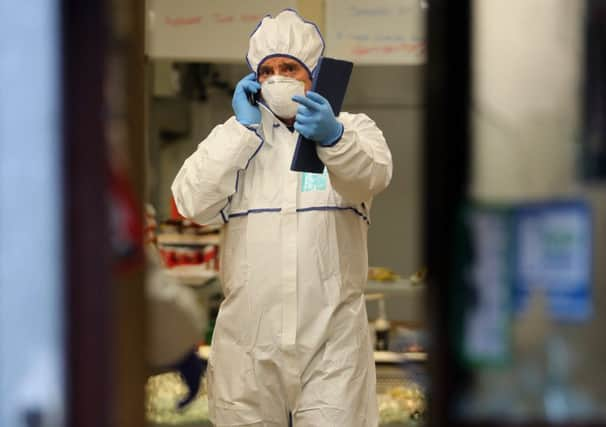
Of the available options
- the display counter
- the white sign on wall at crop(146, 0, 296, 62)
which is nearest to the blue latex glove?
the white sign on wall at crop(146, 0, 296, 62)

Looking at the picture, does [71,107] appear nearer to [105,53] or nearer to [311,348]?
[105,53]

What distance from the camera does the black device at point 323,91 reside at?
2.58 meters

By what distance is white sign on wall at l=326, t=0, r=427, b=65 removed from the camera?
3.94 m

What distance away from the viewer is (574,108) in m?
1.40

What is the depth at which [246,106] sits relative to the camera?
2.84m

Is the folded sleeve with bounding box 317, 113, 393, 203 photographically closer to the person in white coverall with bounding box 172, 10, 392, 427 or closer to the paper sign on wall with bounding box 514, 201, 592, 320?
the person in white coverall with bounding box 172, 10, 392, 427

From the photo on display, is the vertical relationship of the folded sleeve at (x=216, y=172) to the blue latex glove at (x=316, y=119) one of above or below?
below

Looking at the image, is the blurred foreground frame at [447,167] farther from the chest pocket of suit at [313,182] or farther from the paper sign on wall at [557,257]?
the chest pocket of suit at [313,182]

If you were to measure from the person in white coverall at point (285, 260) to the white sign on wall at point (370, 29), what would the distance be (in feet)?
3.54

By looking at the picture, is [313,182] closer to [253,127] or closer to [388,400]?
[253,127]

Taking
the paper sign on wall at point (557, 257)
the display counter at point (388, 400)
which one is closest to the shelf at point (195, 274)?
the display counter at point (388, 400)

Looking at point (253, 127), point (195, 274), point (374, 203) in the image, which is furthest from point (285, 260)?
point (374, 203)

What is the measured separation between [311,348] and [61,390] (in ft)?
4.55

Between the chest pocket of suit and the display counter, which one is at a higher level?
the chest pocket of suit
